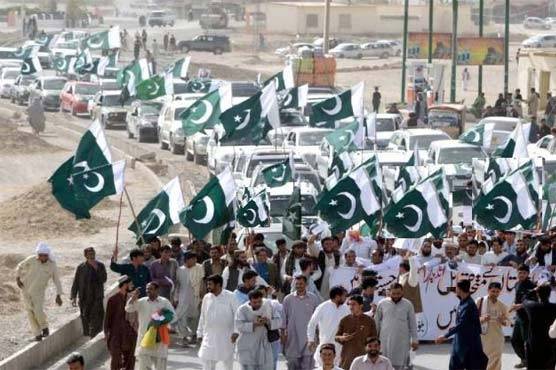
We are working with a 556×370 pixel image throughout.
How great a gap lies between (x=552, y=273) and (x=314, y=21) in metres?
102

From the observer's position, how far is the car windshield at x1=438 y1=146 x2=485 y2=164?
35.4 m

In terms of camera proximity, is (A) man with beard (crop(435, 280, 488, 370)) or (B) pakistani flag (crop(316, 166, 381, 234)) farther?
(B) pakistani flag (crop(316, 166, 381, 234))

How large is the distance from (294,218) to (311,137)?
16288mm

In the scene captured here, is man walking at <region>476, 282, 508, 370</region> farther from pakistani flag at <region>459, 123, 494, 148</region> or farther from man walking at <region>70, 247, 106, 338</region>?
pakistani flag at <region>459, 123, 494, 148</region>

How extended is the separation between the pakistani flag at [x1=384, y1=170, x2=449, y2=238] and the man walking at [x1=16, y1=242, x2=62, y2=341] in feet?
13.7

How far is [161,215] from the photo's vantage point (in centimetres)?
2152

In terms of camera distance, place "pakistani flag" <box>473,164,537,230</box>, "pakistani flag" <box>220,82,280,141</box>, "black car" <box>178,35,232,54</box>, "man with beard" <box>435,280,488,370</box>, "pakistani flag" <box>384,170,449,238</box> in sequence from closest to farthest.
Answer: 1. "man with beard" <box>435,280,488,370</box>
2. "pakistani flag" <box>384,170,449,238</box>
3. "pakistani flag" <box>473,164,537,230</box>
4. "pakistani flag" <box>220,82,280,141</box>
5. "black car" <box>178,35,232,54</box>

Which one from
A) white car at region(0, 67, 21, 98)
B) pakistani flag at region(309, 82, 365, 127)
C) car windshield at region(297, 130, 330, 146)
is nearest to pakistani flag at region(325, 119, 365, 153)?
pakistani flag at region(309, 82, 365, 127)

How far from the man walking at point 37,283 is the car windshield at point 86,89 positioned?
130 ft

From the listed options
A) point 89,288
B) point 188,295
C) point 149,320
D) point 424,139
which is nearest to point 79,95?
point 424,139

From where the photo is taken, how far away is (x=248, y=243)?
22.3m

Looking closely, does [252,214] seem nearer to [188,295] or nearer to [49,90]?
[188,295]

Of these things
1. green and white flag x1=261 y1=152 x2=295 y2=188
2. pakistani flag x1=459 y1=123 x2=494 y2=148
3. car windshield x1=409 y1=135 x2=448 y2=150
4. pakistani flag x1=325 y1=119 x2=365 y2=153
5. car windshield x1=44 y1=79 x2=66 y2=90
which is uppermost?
pakistani flag x1=325 y1=119 x2=365 y2=153

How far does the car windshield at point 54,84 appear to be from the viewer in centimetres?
6284
